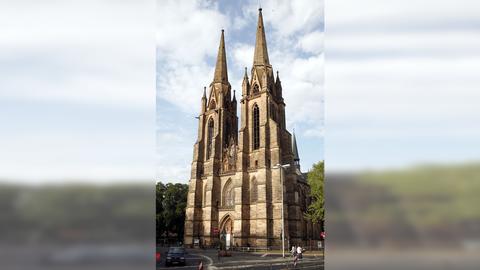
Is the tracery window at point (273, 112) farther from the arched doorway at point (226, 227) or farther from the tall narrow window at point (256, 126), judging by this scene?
the arched doorway at point (226, 227)

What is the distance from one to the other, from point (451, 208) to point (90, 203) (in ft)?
15.6

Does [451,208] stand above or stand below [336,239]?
above

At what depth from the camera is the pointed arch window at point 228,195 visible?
16625mm

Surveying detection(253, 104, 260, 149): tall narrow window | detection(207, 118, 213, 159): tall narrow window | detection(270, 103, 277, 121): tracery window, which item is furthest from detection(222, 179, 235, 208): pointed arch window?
detection(270, 103, 277, 121): tracery window

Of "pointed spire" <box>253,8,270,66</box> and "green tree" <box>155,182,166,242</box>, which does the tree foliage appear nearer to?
"green tree" <box>155,182,166,242</box>

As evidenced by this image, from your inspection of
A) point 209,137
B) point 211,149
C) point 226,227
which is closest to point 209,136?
point 209,137

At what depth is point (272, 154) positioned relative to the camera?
16.7m

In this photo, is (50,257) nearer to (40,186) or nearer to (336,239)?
(40,186)

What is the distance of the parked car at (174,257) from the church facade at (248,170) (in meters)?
1.86

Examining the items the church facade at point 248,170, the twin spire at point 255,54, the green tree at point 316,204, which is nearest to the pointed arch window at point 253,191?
the church facade at point 248,170

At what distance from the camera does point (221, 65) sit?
27.9 ft

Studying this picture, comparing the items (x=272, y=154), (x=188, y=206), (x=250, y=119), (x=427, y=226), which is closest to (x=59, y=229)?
(x=427, y=226)

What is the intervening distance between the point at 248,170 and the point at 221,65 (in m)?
10.2

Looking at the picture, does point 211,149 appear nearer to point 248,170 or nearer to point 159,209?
point 159,209
